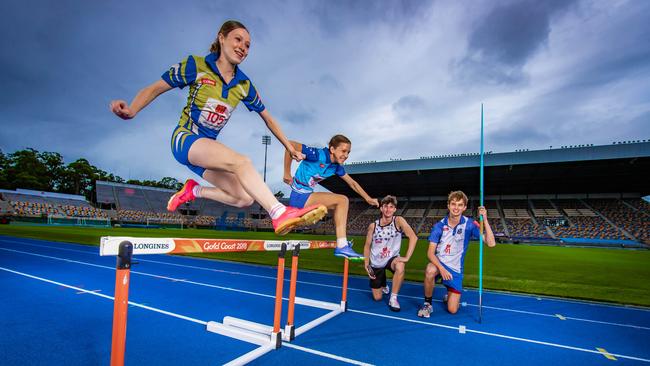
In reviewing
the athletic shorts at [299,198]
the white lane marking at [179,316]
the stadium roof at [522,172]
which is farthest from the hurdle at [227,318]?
the stadium roof at [522,172]

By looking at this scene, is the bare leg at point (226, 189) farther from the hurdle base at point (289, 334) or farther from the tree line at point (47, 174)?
the tree line at point (47, 174)

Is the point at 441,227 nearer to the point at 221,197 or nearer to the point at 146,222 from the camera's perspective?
the point at 221,197

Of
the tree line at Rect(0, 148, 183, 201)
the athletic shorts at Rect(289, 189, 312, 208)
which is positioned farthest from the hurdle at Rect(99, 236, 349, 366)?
the tree line at Rect(0, 148, 183, 201)

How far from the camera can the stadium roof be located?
27.2 meters

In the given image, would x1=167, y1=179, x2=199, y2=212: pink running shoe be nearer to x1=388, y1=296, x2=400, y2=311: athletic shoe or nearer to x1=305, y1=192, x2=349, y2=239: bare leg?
x1=305, y1=192, x2=349, y2=239: bare leg

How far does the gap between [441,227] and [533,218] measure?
3856cm

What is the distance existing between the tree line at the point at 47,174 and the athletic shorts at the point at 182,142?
52769 millimetres

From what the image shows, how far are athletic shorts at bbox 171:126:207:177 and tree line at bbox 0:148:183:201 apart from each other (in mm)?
52769

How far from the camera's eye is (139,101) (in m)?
1.82

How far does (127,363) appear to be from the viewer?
3115 mm

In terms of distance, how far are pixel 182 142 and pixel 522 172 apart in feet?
118

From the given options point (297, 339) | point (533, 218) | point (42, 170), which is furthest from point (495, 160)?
point (42, 170)

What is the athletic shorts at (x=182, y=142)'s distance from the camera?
1973 millimetres

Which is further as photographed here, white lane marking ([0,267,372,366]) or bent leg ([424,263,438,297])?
bent leg ([424,263,438,297])
